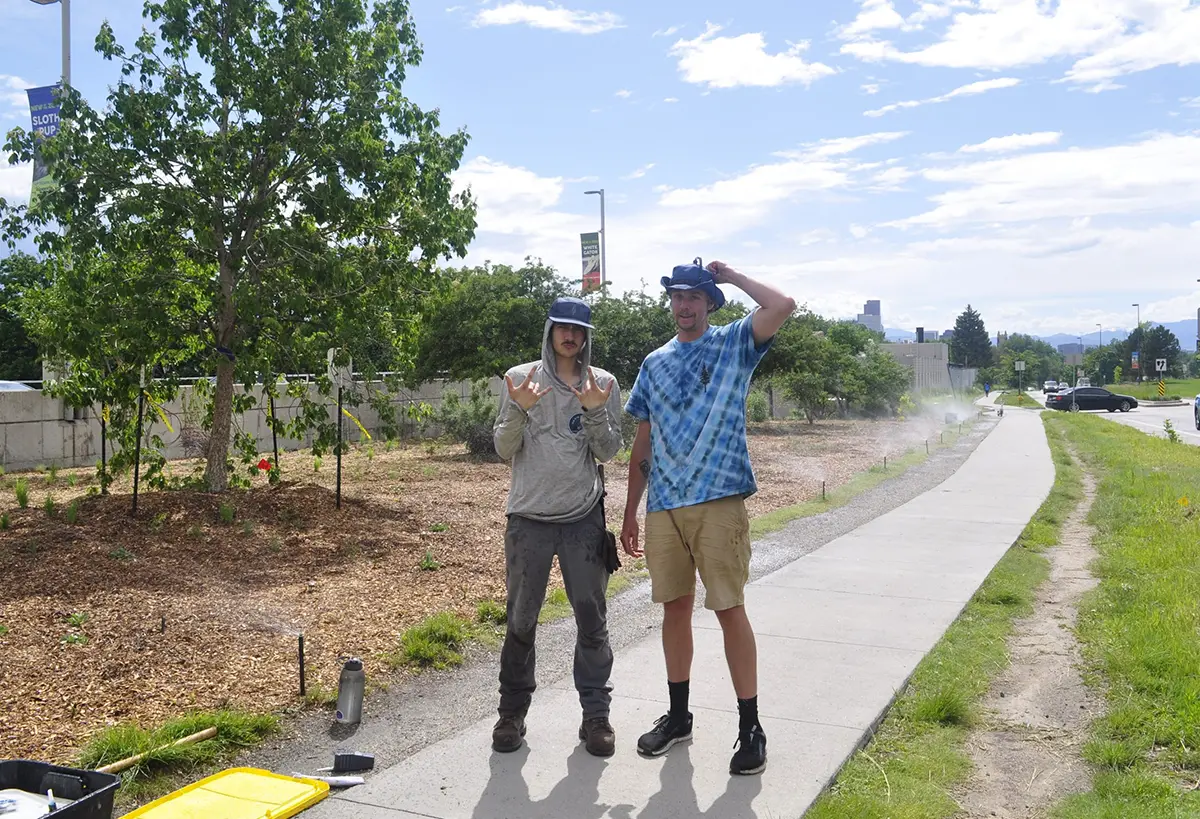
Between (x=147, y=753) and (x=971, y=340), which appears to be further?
(x=971, y=340)

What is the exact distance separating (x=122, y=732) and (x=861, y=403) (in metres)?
31.0

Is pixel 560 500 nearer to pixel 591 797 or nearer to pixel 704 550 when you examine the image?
pixel 704 550

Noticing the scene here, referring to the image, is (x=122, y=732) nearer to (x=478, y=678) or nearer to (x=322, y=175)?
(x=478, y=678)

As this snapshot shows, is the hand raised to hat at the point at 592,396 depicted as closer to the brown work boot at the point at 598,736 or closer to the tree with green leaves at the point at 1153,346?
the brown work boot at the point at 598,736

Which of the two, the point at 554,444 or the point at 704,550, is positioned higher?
the point at 554,444

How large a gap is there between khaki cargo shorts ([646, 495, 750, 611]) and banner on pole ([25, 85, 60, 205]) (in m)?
8.11

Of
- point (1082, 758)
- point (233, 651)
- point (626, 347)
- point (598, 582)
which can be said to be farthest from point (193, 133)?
point (626, 347)

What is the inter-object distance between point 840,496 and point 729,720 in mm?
8802

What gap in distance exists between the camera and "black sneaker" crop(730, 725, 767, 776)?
13.1 feet

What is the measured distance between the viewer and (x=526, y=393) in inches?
163

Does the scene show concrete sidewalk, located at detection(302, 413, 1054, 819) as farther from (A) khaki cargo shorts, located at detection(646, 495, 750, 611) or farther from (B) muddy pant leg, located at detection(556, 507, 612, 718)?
(A) khaki cargo shorts, located at detection(646, 495, 750, 611)

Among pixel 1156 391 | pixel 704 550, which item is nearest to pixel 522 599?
pixel 704 550

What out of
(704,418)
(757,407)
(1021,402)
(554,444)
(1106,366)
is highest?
(1106,366)

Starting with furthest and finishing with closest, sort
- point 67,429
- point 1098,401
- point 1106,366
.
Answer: point 1106,366
point 1098,401
point 67,429
